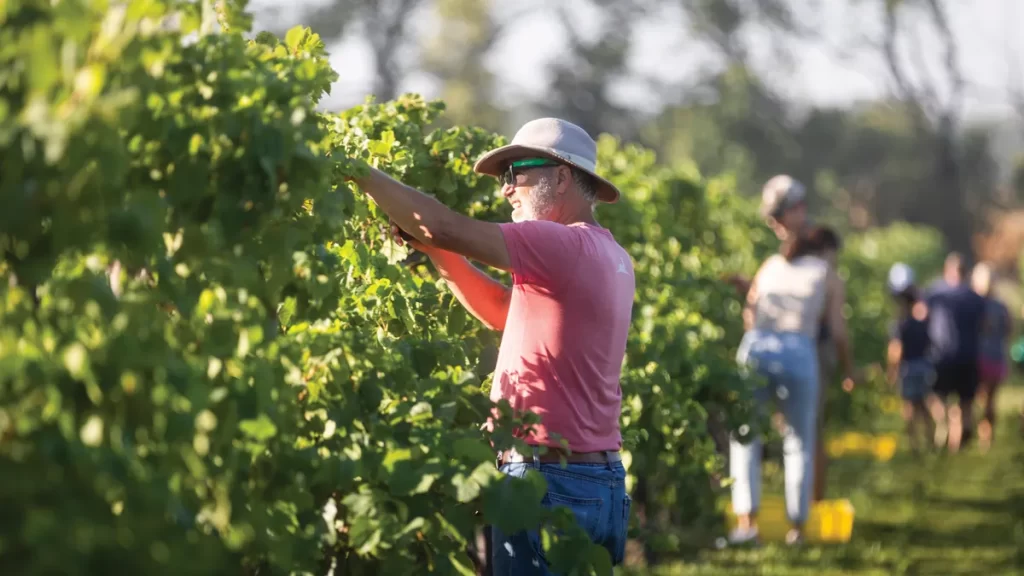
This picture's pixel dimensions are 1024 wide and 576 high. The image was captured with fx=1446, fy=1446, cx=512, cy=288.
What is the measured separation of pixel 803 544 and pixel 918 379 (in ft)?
18.8

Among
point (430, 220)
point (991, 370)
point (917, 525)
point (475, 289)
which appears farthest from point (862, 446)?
point (430, 220)

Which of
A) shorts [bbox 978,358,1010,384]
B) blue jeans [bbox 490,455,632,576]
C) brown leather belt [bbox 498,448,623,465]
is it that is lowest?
blue jeans [bbox 490,455,632,576]

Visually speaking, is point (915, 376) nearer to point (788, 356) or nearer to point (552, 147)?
point (788, 356)

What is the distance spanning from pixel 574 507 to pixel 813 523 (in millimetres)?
5230

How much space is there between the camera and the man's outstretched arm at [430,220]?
3.22 metres

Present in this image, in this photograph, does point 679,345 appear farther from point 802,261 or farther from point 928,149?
point 928,149

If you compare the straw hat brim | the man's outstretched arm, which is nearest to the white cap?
the straw hat brim

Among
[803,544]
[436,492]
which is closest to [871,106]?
[803,544]

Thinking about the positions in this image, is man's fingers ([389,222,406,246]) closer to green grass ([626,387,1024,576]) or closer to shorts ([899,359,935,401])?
green grass ([626,387,1024,576])

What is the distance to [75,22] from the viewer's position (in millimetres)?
1935

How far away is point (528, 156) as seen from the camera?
3633 mm

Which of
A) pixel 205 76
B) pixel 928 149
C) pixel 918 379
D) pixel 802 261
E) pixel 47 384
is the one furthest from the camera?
pixel 928 149

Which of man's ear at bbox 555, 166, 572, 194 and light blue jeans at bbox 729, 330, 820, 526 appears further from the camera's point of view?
light blue jeans at bbox 729, 330, 820, 526

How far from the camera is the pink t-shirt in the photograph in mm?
3377
